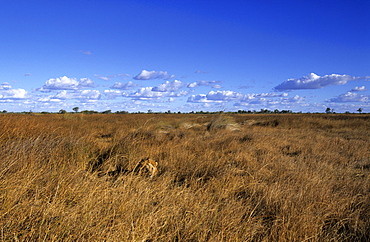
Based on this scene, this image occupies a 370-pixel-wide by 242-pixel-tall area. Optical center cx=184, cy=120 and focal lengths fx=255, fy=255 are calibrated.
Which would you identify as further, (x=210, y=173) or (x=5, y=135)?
(x=5, y=135)

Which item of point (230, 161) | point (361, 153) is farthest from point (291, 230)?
point (361, 153)

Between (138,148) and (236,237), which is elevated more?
(138,148)

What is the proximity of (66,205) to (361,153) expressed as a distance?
8626 millimetres

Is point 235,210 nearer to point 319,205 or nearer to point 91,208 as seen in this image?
point 319,205

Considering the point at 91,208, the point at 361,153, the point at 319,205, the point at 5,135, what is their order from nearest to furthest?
the point at 91,208
the point at 319,205
the point at 5,135
the point at 361,153

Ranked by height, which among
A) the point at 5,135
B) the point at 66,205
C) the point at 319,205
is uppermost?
the point at 5,135

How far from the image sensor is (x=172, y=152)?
6.60 m

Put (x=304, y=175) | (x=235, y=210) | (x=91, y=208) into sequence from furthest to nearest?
(x=304, y=175), (x=235, y=210), (x=91, y=208)

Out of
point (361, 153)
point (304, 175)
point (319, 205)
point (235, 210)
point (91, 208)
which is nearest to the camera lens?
point (91, 208)

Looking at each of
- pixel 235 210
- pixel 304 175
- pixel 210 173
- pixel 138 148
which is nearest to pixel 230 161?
pixel 210 173

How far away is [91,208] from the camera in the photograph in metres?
2.94

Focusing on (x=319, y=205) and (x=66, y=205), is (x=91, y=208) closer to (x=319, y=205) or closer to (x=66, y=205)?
(x=66, y=205)

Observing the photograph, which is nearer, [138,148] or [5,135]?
[5,135]

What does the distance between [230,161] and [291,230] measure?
3355 mm
